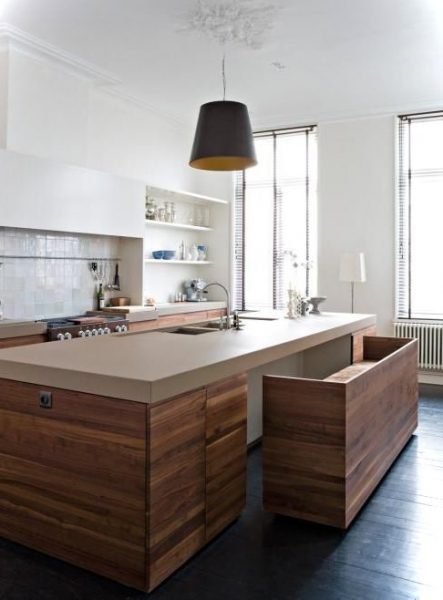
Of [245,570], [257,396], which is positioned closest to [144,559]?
[245,570]

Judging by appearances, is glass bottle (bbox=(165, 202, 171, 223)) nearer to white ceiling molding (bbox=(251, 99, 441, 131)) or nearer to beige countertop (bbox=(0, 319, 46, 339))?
white ceiling molding (bbox=(251, 99, 441, 131))

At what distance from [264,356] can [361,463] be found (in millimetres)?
753

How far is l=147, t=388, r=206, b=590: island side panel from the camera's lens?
208 centimetres

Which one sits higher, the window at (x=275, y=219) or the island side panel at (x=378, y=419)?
the window at (x=275, y=219)

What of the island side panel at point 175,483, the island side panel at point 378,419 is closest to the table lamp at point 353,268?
the island side panel at point 378,419

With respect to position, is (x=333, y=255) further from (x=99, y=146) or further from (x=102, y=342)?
(x=102, y=342)

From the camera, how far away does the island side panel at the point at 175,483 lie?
2.08 m

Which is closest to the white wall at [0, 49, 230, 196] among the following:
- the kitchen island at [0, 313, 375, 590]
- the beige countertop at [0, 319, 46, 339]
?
the beige countertop at [0, 319, 46, 339]

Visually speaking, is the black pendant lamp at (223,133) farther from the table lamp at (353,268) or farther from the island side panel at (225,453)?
the table lamp at (353,268)

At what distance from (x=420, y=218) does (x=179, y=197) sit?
8.91 ft

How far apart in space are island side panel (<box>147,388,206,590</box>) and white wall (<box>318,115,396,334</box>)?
429 cm

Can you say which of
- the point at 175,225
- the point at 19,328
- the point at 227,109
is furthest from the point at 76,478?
the point at 175,225

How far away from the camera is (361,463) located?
2.88 m

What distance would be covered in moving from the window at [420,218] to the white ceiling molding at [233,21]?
2.49 meters
